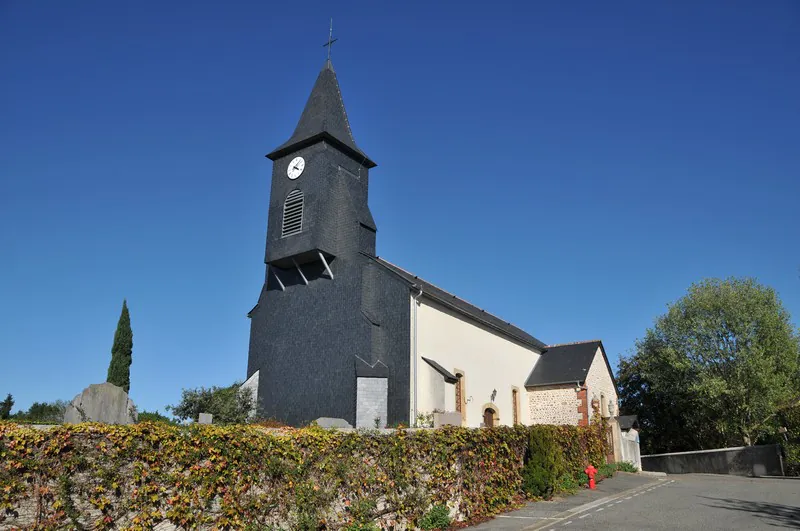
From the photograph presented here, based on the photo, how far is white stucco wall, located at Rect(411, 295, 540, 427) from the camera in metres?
22.9

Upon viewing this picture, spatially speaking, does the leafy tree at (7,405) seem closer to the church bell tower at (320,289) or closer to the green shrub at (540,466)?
the church bell tower at (320,289)

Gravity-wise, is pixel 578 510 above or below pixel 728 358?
below

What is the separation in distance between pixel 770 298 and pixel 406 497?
3206 cm

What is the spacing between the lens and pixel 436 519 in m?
11.5

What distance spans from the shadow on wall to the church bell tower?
35.2 ft

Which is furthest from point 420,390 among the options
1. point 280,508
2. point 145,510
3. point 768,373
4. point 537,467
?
point 768,373

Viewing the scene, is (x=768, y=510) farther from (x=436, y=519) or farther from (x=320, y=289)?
(x=320, y=289)

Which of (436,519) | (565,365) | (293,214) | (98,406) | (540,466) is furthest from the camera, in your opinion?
(565,365)

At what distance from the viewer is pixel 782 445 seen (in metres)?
25.8

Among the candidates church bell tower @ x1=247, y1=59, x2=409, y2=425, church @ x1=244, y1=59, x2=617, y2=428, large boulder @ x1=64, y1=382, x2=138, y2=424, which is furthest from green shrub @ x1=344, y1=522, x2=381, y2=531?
church bell tower @ x1=247, y1=59, x2=409, y2=425

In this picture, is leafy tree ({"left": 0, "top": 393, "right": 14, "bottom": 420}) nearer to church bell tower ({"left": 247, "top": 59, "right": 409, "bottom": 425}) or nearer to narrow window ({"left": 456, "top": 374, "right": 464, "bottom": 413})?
church bell tower ({"left": 247, "top": 59, "right": 409, "bottom": 425})

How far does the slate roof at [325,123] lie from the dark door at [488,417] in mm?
12835

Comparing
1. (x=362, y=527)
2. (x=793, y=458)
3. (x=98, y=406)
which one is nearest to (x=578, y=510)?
(x=362, y=527)

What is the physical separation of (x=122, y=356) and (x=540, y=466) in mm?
18486
